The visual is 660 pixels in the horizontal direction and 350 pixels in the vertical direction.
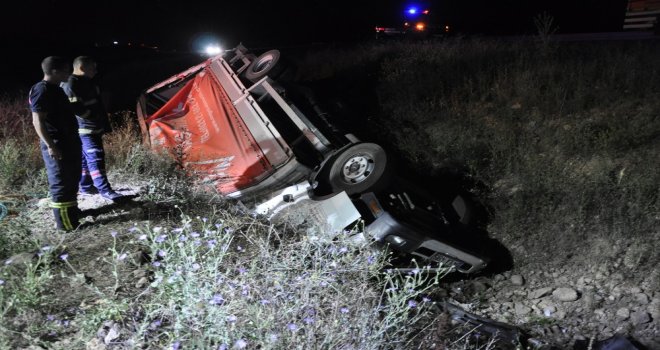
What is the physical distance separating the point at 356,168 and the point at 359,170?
34 mm

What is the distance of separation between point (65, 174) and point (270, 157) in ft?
5.59

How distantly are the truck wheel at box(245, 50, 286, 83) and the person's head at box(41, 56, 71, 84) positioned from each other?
95.0 inches

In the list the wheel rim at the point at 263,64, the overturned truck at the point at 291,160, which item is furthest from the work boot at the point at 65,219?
the wheel rim at the point at 263,64

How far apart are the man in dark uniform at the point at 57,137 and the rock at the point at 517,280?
3714mm

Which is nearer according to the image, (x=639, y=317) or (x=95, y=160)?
(x=639, y=317)

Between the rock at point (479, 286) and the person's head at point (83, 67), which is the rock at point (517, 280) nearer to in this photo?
the rock at point (479, 286)

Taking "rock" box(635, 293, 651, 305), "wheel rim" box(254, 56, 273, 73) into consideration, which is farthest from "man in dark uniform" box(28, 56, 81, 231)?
"rock" box(635, 293, 651, 305)

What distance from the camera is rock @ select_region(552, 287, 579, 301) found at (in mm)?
3998

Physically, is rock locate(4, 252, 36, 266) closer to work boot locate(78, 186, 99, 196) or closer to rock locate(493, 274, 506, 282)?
work boot locate(78, 186, 99, 196)

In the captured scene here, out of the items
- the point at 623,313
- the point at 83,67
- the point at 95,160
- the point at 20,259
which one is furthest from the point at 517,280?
the point at 83,67

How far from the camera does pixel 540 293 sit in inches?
163

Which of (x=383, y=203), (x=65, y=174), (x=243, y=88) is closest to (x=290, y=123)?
(x=243, y=88)

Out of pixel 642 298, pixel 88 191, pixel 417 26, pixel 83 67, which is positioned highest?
pixel 83 67

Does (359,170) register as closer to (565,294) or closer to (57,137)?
(565,294)
